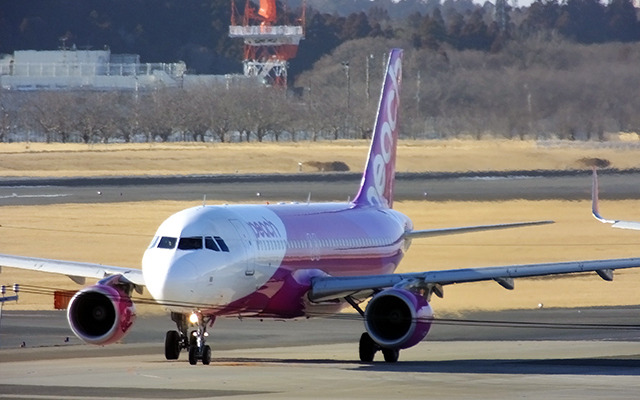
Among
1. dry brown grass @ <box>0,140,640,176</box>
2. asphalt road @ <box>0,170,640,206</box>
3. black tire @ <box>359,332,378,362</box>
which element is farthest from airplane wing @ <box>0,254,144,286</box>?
dry brown grass @ <box>0,140,640,176</box>

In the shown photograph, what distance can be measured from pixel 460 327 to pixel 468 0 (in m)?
145

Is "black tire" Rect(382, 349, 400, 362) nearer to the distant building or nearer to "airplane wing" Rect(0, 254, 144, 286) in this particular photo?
"airplane wing" Rect(0, 254, 144, 286)

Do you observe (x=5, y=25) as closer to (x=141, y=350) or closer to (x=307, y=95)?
(x=307, y=95)

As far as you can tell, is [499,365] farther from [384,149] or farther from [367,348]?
[384,149]

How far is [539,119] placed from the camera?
249 ft

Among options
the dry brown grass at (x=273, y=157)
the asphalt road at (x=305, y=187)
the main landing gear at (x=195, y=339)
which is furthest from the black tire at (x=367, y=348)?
the dry brown grass at (x=273, y=157)

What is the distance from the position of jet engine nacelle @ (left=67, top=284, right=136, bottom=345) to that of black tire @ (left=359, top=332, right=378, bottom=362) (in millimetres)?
4565

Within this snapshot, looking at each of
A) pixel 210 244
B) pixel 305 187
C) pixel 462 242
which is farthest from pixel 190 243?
pixel 305 187

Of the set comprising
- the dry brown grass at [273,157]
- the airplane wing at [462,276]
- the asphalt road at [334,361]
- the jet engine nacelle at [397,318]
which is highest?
the airplane wing at [462,276]

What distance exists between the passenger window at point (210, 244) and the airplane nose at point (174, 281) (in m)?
0.69

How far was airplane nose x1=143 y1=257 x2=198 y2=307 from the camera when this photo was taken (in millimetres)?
27094

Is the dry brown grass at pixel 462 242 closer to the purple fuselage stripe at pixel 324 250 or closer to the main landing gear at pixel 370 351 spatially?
the purple fuselage stripe at pixel 324 250

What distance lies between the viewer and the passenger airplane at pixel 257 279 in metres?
27.8

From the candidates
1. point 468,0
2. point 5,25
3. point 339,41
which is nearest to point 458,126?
point 5,25
